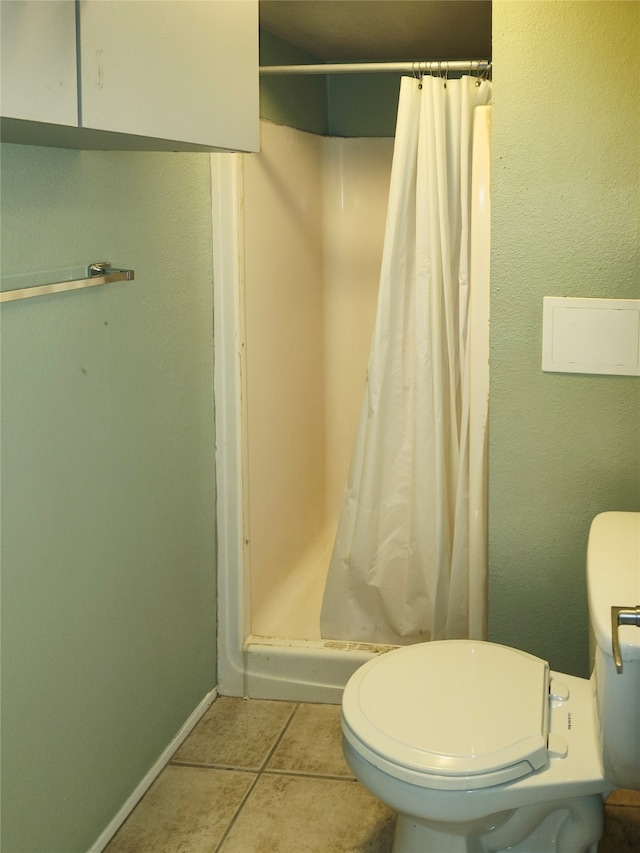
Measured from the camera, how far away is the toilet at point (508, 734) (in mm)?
1467

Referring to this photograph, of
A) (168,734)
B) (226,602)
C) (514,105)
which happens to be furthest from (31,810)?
(514,105)

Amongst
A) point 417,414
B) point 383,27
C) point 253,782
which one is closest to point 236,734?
point 253,782

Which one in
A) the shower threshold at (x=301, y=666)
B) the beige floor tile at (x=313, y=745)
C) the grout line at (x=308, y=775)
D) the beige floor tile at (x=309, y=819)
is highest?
the shower threshold at (x=301, y=666)

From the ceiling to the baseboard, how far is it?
1725mm

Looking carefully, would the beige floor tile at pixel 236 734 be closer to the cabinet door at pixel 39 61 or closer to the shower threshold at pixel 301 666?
the shower threshold at pixel 301 666

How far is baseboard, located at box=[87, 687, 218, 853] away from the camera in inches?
73.5

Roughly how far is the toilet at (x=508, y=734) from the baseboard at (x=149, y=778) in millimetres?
592

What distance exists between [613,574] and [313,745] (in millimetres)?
992

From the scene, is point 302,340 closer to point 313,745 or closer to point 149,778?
point 313,745

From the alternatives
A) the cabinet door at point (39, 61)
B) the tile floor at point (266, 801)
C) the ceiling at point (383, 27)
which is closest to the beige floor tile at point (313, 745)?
the tile floor at point (266, 801)

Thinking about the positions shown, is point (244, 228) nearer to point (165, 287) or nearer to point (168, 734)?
point (165, 287)

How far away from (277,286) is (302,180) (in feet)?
1.36

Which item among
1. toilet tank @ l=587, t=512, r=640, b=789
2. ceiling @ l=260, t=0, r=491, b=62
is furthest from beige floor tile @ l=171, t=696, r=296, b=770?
ceiling @ l=260, t=0, r=491, b=62

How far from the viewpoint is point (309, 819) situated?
196 centimetres
